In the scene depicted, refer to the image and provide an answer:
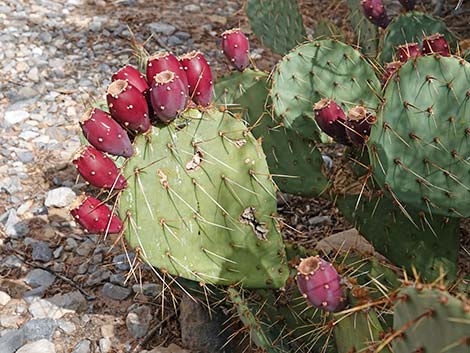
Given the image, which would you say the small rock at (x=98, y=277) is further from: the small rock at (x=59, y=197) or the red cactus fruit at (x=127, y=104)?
the red cactus fruit at (x=127, y=104)

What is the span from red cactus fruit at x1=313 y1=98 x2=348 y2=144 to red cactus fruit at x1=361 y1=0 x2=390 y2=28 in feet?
3.03

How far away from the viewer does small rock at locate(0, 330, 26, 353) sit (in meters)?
2.30

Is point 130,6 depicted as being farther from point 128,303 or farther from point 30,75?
point 128,303

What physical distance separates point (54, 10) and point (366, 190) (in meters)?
2.74

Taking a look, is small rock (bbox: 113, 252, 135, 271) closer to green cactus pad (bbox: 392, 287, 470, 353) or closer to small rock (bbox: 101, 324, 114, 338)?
small rock (bbox: 101, 324, 114, 338)

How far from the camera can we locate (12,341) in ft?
7.60

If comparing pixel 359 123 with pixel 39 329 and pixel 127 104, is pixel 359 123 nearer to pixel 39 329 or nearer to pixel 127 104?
pixel 127 104

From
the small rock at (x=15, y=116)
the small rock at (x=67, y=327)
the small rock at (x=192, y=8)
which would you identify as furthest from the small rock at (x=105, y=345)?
the small rock at (x=192, y=8)

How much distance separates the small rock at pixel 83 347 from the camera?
229 cm

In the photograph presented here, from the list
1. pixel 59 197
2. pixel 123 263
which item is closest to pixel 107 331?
pixel 123 263

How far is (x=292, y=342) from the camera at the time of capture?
80.9 inches

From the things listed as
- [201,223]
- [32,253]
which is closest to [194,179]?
[201,223]

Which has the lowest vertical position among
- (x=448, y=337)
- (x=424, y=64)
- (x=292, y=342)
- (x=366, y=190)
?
(x=292, y=342)

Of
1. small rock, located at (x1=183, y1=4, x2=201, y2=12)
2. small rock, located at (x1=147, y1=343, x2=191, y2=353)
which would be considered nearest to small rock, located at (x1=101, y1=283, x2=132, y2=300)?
small rock, located at (x1=147, y1=343, x2=191, y2=353)
